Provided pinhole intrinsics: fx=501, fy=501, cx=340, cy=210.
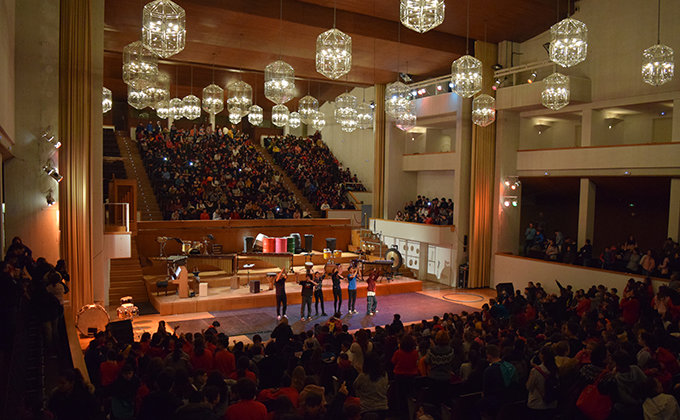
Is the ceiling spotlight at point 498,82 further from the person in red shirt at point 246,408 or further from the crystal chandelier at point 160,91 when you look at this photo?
the person in red shirt at point 246,408

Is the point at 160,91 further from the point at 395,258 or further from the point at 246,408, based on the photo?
the point at 395,258

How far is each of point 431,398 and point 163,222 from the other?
44.1ft

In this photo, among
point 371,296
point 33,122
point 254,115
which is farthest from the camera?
point 371,296

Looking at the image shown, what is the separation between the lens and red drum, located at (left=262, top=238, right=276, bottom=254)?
17.3 metres

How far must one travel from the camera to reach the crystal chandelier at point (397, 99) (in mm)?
10773

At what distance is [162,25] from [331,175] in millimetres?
17933

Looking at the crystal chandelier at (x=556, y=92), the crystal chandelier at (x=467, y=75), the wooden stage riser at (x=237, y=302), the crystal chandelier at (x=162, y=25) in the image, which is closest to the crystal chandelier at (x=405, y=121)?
the crystal chandelier at (x=467, y=75)

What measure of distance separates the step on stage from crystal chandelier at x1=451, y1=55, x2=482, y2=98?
8187 mm

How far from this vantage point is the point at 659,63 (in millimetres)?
8398

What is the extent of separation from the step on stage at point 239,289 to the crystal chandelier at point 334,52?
853cm

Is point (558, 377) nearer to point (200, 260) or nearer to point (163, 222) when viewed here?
point (200, 260)

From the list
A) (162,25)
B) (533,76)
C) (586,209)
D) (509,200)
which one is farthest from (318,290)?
(533,76)

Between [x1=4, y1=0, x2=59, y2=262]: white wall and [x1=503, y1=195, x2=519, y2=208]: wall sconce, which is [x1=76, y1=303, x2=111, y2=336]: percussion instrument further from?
[x1=503, y1=195, x2=519, y2=208]: wall sconce

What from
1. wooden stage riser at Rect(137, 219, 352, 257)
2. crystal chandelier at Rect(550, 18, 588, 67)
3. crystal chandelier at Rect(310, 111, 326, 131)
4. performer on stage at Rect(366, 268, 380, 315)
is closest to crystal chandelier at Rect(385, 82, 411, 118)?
crystal chandelier at Rect(310, 111, 326, 131)
